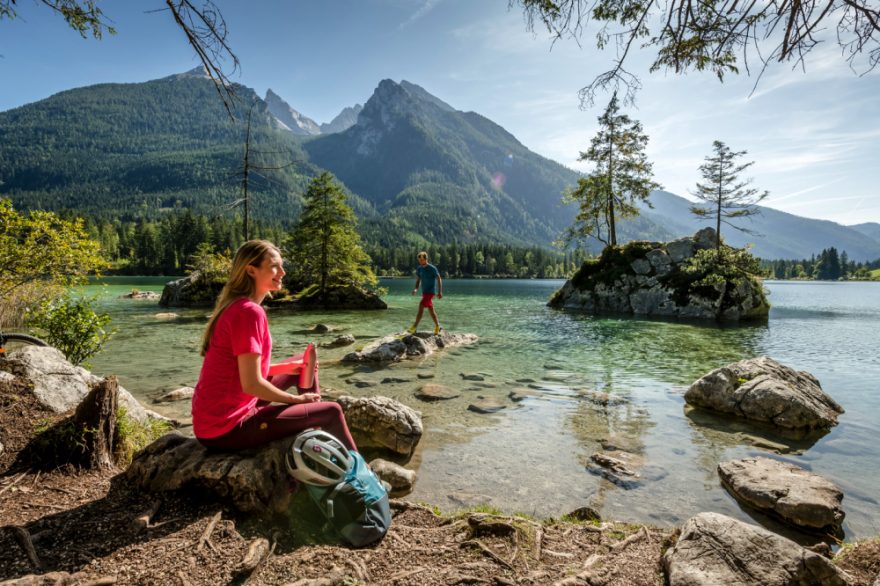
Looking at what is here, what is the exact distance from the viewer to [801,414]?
8219 millimetres

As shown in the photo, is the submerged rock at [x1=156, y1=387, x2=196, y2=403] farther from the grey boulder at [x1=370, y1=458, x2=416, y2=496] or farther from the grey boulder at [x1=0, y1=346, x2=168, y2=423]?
the grey boulder at [x1=370, y1=458, x2=416, y2=496]

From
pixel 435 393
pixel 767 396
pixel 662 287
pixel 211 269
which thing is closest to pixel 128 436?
pixel 435 393

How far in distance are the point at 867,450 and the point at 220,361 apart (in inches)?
404

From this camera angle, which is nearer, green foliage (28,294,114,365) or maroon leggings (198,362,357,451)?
maroon leggings (198,362,357,451)

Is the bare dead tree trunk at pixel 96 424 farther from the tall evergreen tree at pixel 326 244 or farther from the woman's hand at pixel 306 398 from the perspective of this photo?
the tall evergreen tree at pixel 326 244

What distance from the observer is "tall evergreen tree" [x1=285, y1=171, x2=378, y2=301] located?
120 feet

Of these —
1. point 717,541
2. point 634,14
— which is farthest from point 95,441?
point 634,14

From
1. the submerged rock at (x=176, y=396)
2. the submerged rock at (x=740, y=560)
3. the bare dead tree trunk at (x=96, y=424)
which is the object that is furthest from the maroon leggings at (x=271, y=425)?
the submerged rock at (x=176, y=396)

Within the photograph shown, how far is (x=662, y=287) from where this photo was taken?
35.8 meters

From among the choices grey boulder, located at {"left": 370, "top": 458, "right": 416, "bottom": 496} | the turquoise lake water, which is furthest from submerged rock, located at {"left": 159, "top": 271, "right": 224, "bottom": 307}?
grey boulder, located at {"left": 370, "top": 458, "right": 416, "bottom": 496}

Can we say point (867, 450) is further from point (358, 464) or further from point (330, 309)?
point (330, 309)

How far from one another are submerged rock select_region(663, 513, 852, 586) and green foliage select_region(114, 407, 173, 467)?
581 centimetres

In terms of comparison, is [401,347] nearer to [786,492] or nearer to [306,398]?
[306,398]

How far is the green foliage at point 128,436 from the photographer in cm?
508
